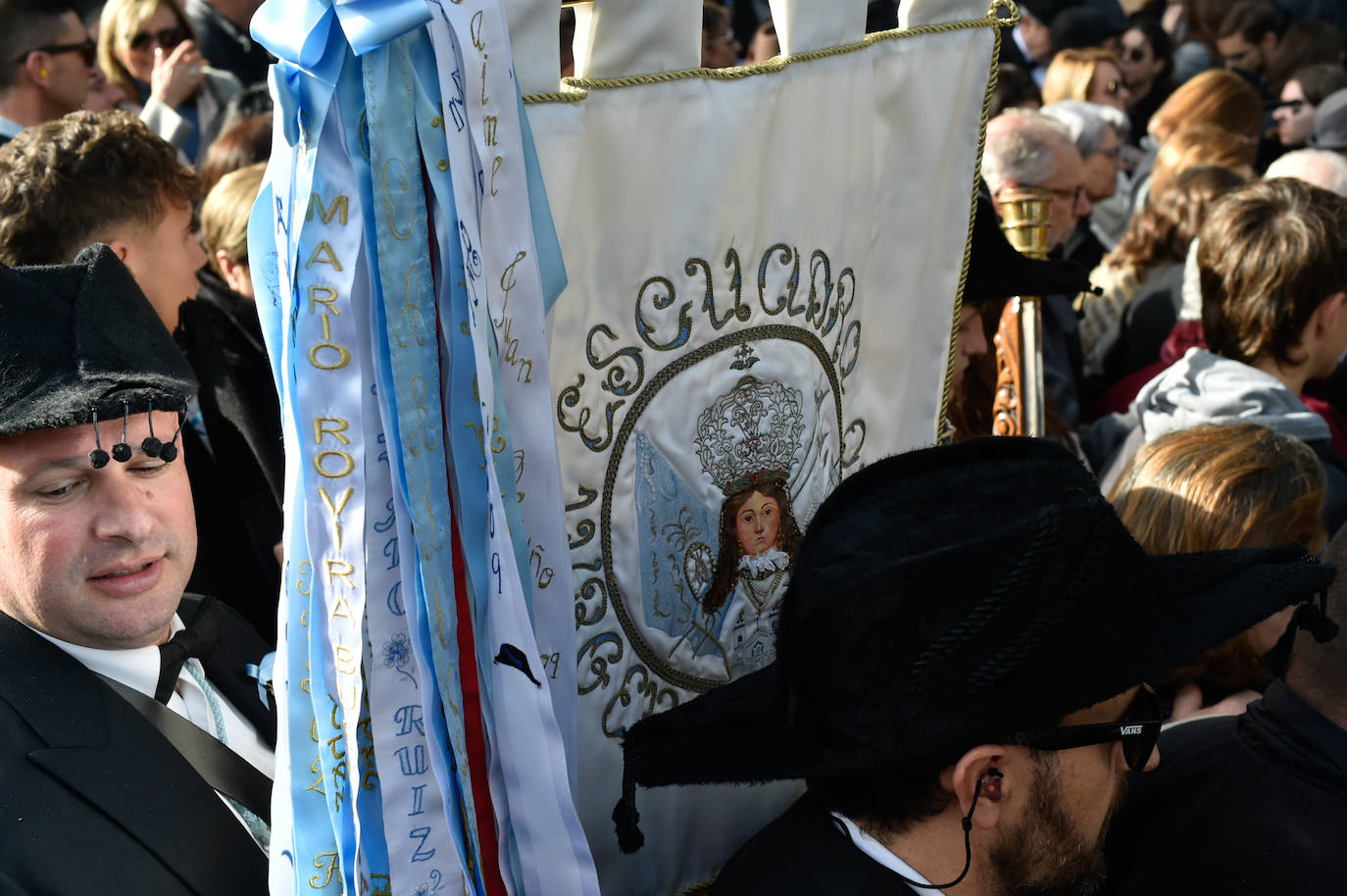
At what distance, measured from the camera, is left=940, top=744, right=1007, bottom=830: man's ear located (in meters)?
1.42

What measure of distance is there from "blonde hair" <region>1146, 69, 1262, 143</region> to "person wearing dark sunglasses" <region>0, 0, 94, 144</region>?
13.9 ft

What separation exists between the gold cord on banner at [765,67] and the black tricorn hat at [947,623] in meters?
0.53

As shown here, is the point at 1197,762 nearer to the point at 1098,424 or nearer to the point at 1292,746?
the point at 1292,746

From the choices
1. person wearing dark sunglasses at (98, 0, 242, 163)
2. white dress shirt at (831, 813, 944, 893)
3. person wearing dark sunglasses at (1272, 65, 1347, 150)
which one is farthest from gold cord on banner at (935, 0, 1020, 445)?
person wearing dark sunglasses at (1272, 65, 1347, 150)

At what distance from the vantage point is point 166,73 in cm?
419

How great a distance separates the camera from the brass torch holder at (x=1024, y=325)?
8.88 ft

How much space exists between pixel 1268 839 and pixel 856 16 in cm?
125

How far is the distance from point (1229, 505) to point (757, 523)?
87cm

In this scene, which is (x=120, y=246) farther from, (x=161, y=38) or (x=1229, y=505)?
(x=161, y=38)

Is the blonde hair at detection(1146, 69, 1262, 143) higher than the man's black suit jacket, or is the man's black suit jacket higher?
the blonde hair at detection(1146, 69, 1262, 143)

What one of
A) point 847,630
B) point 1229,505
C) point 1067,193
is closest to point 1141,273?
point 1067,193

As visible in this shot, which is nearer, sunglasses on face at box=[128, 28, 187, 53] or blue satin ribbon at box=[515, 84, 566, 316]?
blue satin ribbon at box=[515, 84, 566, 316]

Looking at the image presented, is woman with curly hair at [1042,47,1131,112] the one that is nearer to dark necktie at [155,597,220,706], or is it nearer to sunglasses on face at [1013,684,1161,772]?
sunglasses on face at [1013,684,1161,772]

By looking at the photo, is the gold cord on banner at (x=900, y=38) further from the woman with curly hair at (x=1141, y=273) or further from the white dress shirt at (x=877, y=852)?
the woman with curly hair at (x=1141, y=273)
